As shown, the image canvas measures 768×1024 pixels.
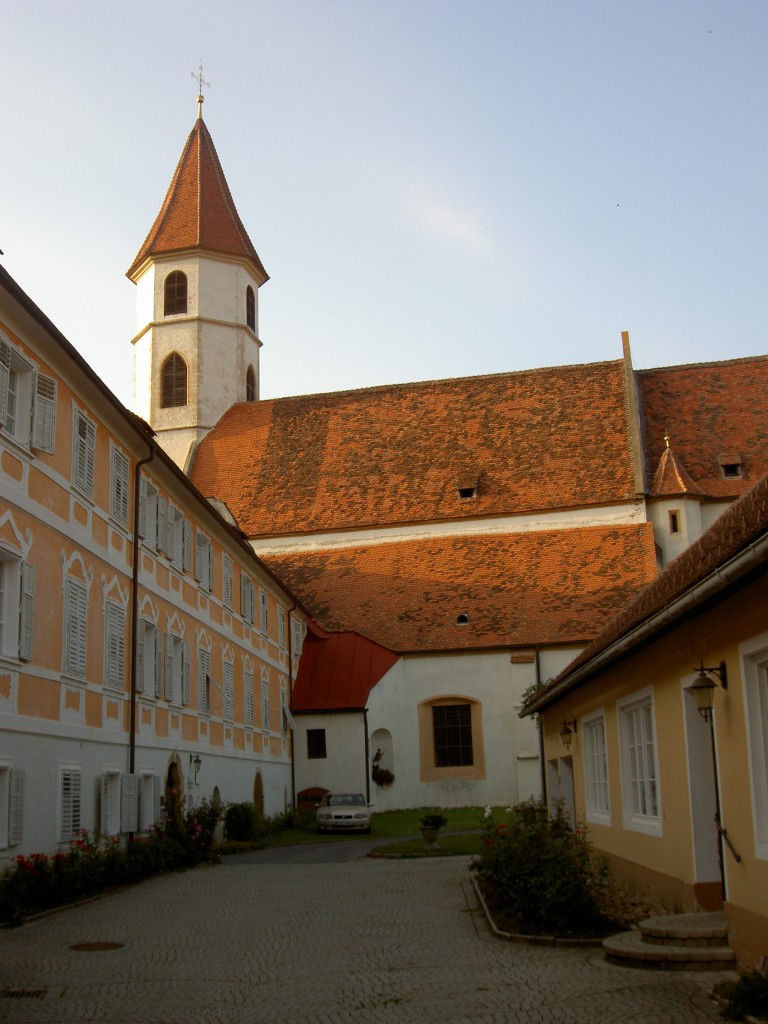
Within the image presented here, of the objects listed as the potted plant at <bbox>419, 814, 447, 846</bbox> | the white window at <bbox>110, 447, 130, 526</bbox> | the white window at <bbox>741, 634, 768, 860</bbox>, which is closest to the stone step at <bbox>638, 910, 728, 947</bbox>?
the white window at <bbox>741, 634, 768, 860</bbox>

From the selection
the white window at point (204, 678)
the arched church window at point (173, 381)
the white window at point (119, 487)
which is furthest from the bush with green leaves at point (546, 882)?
the arched church window at point (173, 381)

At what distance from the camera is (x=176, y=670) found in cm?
2394

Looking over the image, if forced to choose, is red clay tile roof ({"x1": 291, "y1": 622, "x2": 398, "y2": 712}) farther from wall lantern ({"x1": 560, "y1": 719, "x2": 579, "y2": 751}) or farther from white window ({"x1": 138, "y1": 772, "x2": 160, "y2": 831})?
wall lantern ({"x1": 560, "y1": 719, "x2": 579, "y2": 751})

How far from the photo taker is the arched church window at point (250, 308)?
48.2 metres

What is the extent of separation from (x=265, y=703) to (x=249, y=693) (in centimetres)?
219

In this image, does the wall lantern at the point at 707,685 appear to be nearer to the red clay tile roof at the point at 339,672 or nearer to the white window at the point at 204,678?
the white window at the point at 204,678

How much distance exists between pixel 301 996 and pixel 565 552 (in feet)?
104

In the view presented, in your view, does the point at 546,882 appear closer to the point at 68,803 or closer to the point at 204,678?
the point at 68,803

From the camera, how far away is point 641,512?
40312 millimetres

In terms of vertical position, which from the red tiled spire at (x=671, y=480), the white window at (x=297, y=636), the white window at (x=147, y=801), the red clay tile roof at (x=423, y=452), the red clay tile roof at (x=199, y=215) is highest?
the red clay tile roof at (x=199, y=215)

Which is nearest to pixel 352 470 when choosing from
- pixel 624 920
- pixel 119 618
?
pixel 119 618

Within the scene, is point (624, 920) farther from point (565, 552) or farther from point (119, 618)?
point (565, 552)

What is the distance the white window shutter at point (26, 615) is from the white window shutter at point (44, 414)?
5.81 feet

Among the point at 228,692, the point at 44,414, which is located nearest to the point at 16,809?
the point at 44,414
